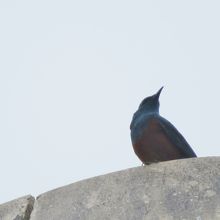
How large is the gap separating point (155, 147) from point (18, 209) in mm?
1641

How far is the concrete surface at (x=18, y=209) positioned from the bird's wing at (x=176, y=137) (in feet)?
5.50

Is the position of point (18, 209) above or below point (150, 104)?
above

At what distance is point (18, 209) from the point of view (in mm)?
4246

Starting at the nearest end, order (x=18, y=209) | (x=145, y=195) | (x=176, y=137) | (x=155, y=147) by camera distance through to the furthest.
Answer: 1. (x=145, y=195)
2. (x=18, y=209)
3. (x=155, y=147)
4. (x=176, y=137)

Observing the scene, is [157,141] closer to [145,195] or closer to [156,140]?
[156,140]

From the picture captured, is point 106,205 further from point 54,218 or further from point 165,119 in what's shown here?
point 165,119

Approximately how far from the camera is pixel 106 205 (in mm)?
3959

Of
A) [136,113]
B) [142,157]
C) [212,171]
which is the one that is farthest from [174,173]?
[136,113]

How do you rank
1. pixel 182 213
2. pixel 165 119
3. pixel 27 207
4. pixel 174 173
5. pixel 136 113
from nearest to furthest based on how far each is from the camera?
pixel 182 213, pixel 174 173, pixel 27 207, pixel 165 119, pixel 136 113

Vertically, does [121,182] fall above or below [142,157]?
above

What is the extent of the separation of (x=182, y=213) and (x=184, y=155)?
173 centimetres

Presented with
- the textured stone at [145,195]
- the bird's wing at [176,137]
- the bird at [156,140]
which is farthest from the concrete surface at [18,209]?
the bird's wing at [176,137]

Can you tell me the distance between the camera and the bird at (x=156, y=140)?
213 inches

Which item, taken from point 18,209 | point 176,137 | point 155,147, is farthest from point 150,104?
point 18,209
